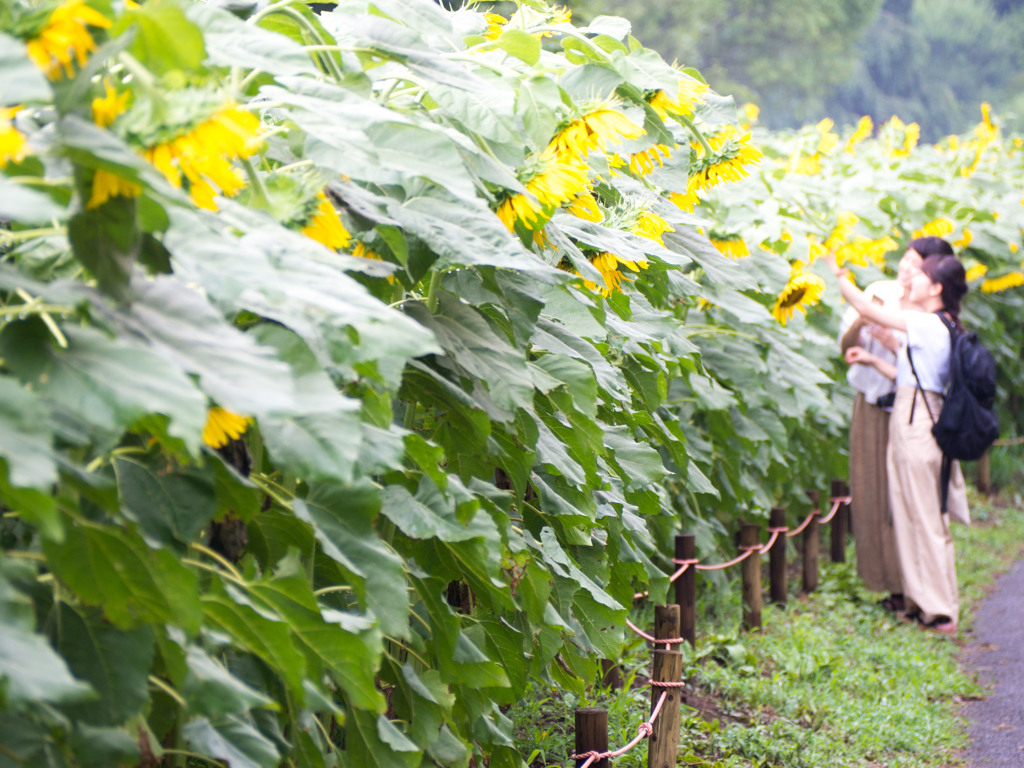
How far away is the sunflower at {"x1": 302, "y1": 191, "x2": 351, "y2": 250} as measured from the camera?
3.84 ft

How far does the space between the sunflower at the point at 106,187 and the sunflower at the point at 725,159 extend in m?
1.52

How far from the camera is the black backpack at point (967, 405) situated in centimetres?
459

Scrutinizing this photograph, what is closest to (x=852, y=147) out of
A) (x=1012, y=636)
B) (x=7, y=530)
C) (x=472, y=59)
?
(x=1012, y=636)

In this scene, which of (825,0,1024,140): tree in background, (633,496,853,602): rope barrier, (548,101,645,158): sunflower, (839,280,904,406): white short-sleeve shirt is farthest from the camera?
(825,0,1024,140): tree in background

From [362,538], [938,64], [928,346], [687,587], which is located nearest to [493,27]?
[362,538]

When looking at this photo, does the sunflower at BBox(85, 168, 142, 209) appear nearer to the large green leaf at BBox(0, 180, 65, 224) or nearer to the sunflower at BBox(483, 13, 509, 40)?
the large green leaf at BBox(0, 180, 65, 224)

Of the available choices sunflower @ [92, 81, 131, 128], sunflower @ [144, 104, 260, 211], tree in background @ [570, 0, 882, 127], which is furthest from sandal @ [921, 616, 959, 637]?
tree in background @ [570, 0, 882, 127]

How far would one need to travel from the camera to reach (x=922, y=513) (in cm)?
477

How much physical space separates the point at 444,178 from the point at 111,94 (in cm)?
41

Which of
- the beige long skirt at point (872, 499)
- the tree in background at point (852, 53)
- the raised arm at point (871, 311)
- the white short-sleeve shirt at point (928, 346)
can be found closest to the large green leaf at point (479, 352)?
the raised arm at point (871, 311)

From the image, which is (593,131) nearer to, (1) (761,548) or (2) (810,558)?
(1) (761,548)

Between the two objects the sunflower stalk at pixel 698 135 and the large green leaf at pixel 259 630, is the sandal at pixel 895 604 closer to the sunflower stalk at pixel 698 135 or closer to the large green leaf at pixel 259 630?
the sunflower stalk at pixel 698 135

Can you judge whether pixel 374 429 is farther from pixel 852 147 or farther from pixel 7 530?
pixel 852 147

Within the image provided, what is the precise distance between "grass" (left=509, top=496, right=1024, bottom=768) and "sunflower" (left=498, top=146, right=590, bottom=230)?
1577 mm
